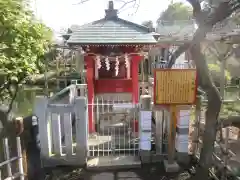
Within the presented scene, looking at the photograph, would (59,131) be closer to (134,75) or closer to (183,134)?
(183,134)

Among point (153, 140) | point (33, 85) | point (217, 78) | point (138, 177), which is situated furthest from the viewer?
point (33, 85)

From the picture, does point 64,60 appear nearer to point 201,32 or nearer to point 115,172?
point 115,172

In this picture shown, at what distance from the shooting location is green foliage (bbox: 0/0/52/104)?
533 centimetres

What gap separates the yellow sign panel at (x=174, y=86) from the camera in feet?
20.0

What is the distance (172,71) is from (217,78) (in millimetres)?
10788

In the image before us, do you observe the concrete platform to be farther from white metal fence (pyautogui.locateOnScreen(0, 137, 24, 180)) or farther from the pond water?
the pond water

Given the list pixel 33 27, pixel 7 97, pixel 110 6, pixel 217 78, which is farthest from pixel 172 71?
pixel 217 78

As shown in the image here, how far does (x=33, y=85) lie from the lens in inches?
700

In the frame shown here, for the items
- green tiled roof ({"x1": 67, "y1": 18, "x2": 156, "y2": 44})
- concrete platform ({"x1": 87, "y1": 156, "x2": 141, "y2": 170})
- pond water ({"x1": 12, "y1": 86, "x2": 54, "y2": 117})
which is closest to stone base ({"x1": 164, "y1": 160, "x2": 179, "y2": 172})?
concrete platform ({"x1": 87, "y1": 156, "x2": 141, "y2": 170})

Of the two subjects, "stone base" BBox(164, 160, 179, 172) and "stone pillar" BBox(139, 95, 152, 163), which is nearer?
"stone base" BBox(164, 160, 179, 172)

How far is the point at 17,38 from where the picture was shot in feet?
19.0

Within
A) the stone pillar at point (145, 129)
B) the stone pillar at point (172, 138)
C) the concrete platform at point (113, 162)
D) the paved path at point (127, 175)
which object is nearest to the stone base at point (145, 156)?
the stone pillar at point (145, 129)

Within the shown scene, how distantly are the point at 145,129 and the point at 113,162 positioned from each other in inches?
45.6

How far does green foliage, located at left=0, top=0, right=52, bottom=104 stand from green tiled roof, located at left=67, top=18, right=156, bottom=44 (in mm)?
1467
